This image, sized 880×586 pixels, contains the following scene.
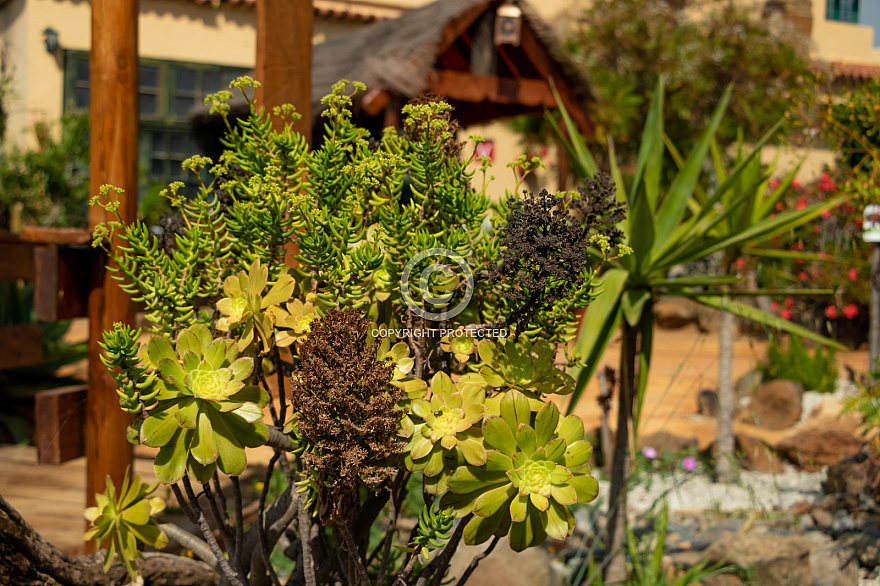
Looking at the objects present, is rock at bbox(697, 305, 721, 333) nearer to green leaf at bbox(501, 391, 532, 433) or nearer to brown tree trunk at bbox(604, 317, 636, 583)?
brown tree trunk at bbox(604, 317, 636, 583)

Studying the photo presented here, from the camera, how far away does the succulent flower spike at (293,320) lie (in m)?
1.07

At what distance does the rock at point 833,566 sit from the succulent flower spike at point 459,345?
2367 mm

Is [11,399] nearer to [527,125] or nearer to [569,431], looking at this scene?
[569,431]

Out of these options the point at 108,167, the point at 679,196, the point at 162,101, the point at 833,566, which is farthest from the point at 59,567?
the point at 162,101

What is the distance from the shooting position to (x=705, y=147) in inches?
105

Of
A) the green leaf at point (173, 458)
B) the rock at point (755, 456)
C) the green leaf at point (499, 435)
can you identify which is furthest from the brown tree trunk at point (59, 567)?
the rock at point (755, 456)

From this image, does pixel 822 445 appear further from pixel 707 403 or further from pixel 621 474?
pixel 621 474

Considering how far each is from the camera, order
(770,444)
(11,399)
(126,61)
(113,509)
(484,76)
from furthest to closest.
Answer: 1. (484,76)
2. (770,444)
3. (11,399)
4. (126,61)
5. (113,509)

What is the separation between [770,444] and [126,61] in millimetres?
5196

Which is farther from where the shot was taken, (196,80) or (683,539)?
(196,80)

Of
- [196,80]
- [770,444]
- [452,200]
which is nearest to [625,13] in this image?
[196,80]

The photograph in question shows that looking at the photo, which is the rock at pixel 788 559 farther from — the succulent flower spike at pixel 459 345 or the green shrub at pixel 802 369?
the green shrub at pixel 802 369

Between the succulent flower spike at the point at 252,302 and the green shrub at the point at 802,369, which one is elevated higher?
the succulent flower spike at the point at 252,302

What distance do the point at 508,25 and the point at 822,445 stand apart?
448 cm
